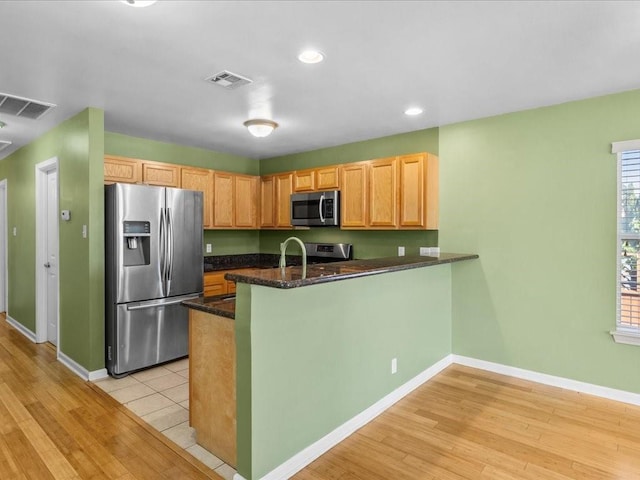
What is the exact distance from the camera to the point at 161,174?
4664 millimetres

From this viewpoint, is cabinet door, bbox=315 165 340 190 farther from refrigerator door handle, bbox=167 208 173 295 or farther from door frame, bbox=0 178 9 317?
door frame, bbox=0 178 9 317

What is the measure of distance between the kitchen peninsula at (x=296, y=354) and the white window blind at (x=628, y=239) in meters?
1.46

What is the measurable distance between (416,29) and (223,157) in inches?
157

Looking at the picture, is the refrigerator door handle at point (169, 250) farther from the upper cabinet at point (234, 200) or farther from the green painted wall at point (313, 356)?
the green painted wall at point (313, 356)

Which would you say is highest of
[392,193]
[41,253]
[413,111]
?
[413,111]

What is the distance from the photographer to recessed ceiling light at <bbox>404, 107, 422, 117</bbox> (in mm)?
3574

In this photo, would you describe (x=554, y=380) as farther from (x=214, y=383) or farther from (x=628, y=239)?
(x=214, y=383)

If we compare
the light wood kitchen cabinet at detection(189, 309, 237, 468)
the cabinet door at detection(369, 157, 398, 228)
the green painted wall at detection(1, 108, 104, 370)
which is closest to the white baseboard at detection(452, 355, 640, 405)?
the cabinet door at detection(369, 157, 398, 228)

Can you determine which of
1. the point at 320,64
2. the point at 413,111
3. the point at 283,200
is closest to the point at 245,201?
the point at 283,200

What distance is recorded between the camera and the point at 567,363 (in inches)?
134

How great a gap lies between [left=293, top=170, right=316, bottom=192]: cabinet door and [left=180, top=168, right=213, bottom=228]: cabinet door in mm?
1137

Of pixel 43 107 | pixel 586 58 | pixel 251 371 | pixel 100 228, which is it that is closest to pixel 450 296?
pixel 586 58

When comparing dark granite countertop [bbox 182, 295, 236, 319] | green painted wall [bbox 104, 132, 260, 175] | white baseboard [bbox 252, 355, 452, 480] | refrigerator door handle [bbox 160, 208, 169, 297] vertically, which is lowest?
white baseboard [bbox 252, 355, 452, 480]

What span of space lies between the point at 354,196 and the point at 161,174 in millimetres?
2360
